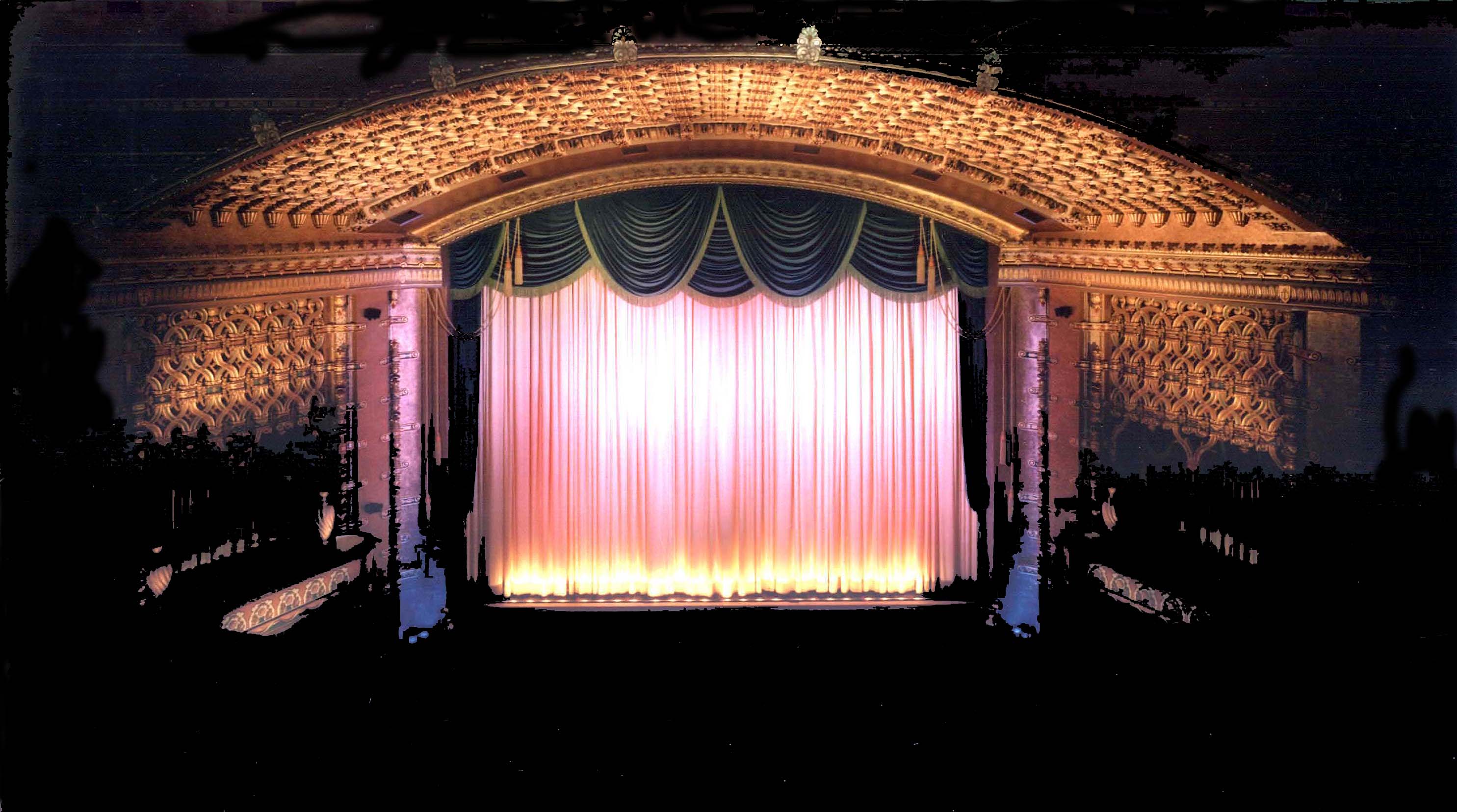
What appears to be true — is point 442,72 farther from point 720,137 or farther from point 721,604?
point 721,604

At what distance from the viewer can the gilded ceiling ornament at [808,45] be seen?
20.2 feet

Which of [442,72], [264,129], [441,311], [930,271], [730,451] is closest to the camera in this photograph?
[442,72]

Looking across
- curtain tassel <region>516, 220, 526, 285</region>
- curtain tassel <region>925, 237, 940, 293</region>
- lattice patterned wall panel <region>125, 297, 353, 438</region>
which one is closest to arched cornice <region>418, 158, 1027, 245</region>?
curtain tassel <region>516, 220, 526, 285</region>

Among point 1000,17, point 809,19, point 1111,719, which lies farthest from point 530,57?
point 1111,719

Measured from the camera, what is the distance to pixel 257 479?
749 centimetres

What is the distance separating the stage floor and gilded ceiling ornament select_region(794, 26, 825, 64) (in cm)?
492

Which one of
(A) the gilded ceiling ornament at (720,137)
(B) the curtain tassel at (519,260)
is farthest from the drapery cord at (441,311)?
(A) the gilded ceiling ornament at (720,137)

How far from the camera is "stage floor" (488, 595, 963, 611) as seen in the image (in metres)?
9.62

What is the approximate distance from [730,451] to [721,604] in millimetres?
1358

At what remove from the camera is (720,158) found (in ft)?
28.8

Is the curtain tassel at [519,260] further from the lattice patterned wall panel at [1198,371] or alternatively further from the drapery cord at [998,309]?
the lattice patterned wall panel at [1198,371]

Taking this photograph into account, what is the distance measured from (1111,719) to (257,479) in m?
5.50

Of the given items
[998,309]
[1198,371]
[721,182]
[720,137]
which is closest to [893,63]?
[720,137]

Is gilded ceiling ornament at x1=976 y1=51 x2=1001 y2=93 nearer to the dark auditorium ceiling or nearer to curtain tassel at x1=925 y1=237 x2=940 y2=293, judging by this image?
the dark auditorium ceiling
